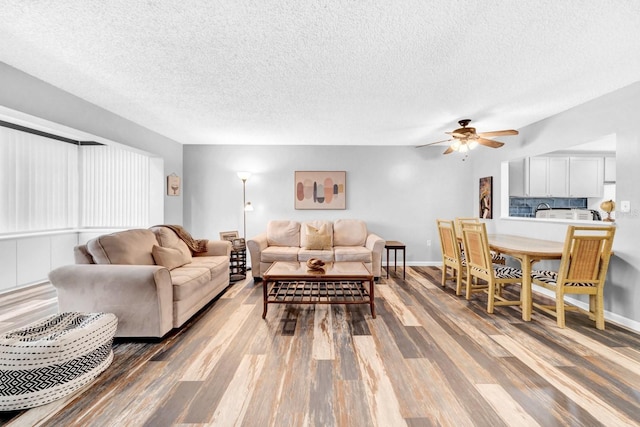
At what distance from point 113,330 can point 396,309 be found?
2660mm

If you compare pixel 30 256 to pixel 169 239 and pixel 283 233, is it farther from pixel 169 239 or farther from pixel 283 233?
pixel 283 233

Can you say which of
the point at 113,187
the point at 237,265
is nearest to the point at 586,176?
the point at 237,265

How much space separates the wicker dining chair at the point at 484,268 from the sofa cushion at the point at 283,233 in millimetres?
2718

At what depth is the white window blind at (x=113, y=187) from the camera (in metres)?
4.80

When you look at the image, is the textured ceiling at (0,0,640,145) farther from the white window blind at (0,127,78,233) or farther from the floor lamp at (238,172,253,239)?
the white window blind at (0,127,78,233)

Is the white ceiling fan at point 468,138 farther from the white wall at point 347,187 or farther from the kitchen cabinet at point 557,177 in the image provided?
the kitchen cabinet at point 557,177

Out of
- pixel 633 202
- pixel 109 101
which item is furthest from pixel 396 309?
pixel 109 101

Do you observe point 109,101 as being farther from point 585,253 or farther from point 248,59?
point 585,253

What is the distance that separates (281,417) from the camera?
151 cm

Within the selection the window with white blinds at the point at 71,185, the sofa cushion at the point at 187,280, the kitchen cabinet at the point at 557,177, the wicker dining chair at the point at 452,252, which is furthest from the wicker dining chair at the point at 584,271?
the window with white blinds at the point at 71,185

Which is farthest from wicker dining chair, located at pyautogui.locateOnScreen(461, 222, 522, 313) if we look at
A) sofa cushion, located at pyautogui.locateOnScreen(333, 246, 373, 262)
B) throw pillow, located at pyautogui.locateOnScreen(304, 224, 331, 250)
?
throw pillow, located at pyautogui.locateOnScreen(304, 224, 331, 250)

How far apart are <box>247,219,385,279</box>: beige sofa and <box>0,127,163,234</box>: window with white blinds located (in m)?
1.87

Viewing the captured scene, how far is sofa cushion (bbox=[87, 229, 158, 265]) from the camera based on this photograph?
8.33 ft

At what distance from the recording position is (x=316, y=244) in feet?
14.7
